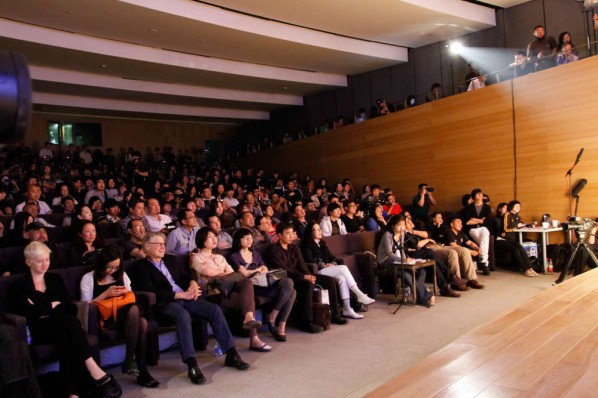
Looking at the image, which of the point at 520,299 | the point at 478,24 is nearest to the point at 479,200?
the point at 520,299

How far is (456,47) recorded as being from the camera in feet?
34.2

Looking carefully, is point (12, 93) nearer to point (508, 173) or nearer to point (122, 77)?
point (508, 173)

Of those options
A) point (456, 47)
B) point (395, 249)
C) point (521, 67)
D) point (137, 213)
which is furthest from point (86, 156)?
point (521, 67)

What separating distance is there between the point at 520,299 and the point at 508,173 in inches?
135

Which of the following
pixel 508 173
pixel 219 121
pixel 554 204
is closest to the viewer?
pixel 554 204

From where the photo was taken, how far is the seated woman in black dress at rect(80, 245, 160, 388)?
3.34 m

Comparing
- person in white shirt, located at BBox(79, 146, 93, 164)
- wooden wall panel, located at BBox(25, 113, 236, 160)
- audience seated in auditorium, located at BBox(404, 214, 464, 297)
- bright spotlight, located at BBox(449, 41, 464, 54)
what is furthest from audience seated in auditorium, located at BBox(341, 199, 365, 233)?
wooden wall panel, located at BBox(25, 113, 236, 160)

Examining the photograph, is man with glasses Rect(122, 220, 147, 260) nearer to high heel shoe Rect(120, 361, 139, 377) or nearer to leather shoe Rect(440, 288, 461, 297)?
high heel shoe Rect(120, 361, 139, 377)

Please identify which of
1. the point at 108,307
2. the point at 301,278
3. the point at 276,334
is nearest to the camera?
the point at 108,307

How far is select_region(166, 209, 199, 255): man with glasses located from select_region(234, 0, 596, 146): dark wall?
5999mm

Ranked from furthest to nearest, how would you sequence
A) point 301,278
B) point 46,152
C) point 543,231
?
point 46,152, point 543,231, point 301,278

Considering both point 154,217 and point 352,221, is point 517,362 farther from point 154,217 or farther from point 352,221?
point 352,221

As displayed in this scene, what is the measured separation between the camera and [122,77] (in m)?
11.4

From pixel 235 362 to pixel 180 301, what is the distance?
24.0 inches
